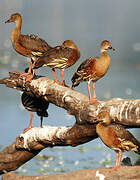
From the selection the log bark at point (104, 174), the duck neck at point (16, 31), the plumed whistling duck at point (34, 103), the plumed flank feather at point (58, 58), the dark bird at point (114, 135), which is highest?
the duck neck at point (16, 31)

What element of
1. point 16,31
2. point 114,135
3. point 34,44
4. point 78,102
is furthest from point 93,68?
point 16,31

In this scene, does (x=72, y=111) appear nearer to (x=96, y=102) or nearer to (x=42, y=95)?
(x=96, y=102)

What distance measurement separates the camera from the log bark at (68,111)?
7305 mm

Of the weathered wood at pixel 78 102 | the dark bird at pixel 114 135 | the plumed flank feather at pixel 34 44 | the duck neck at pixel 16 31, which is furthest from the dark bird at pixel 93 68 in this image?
the duck neck at pixel 16 31

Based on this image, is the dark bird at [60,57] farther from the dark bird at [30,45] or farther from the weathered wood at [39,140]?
the weathered wood at [39,140]

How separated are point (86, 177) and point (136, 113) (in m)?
Answer: 1.46

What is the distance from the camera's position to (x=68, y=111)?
26.8ft

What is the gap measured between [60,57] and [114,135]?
6.94 feet

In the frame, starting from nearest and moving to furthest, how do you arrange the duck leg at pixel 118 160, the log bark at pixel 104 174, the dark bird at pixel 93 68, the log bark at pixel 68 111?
the log bark at pixel 68 111 → the log bark at pixel 104 174 → the duck leg at pixel 118 160 → the dark bird at pixel 93 68

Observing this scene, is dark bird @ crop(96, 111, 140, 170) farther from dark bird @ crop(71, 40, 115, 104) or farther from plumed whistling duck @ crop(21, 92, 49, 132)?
plumed whistling duck @ crop(21, 92, 49, 132)

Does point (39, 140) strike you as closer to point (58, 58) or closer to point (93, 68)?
point (58, 58)

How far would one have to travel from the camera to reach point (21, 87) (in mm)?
9656

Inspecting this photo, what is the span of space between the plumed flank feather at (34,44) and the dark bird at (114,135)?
2.47 metres

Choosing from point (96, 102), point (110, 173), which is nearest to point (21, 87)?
point (96, 102)
